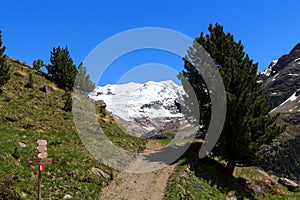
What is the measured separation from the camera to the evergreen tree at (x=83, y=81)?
226 ft

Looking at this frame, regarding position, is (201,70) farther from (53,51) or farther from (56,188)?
(53,51)

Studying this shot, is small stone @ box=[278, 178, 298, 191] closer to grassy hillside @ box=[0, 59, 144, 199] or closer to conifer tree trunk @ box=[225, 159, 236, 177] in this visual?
conifer tree trunk @ box=[225, 159, 236, 177]

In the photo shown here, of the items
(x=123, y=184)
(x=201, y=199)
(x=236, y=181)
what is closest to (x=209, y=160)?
(x=236, y=181)

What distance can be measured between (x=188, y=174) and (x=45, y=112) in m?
23.7

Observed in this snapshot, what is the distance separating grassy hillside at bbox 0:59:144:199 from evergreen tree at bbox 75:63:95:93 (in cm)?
1781

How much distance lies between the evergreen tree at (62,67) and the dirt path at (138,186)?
122 ft

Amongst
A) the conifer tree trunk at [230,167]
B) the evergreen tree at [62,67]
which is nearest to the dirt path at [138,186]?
the conifer tree trunk at [230,167]

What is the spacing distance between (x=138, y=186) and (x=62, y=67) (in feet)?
135

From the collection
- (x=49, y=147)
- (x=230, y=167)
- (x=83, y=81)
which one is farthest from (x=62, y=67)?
(x=230, y=167)

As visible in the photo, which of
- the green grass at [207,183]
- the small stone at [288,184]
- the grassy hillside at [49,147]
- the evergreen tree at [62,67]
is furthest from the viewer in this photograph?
the evergreen tree at [62,67]

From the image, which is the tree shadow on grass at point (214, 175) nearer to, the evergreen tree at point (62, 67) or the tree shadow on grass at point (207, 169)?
the tree shadow on grass at point (207, 169)

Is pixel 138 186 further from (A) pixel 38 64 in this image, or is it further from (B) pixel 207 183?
(A) pixel 38 64

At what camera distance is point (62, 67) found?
2368 inches

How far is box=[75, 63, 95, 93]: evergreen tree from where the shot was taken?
68938mm
